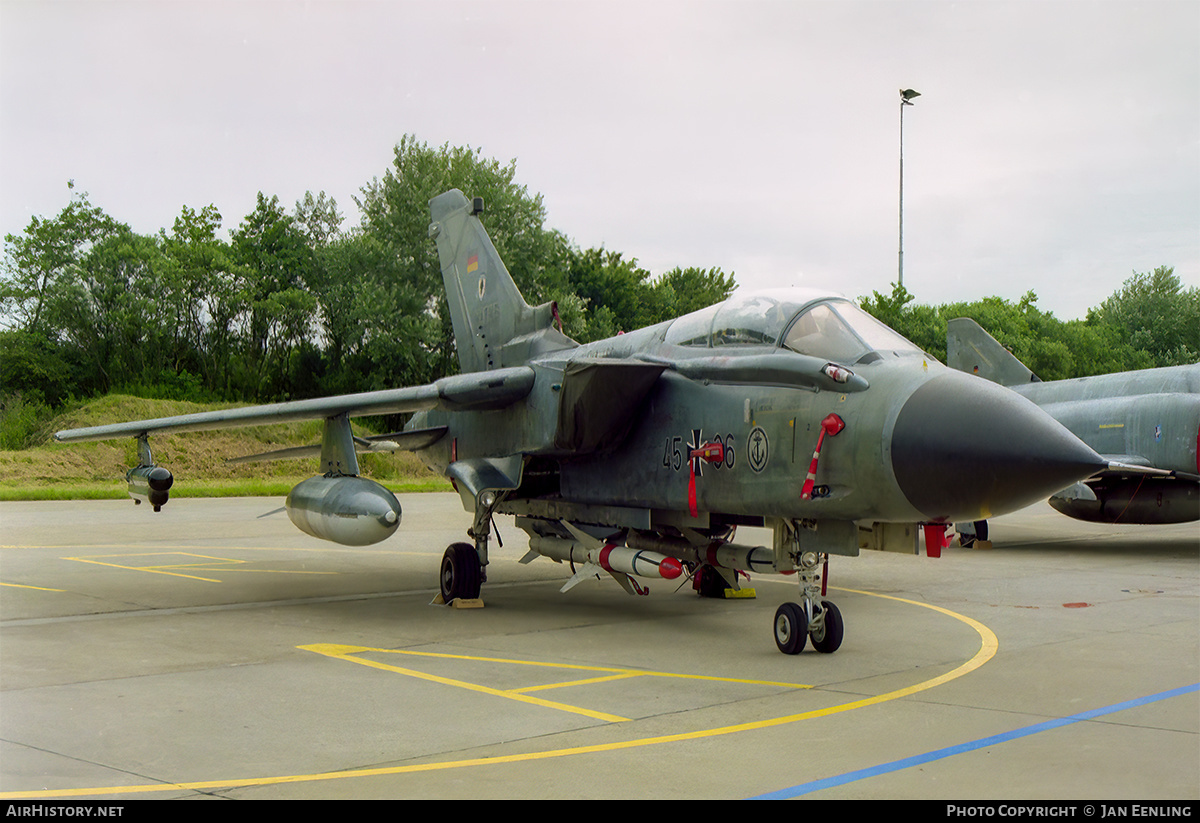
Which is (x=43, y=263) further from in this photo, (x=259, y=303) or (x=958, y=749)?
(x=958, y=749)

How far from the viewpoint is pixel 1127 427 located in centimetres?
1700

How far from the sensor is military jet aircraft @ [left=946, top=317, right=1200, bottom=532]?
16359 mm

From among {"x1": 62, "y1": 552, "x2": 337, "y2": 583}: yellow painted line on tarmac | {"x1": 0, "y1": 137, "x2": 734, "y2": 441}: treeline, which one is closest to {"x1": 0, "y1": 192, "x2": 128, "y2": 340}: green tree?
Result: {"x1": 0, "y1": 137, "x2": 734, "y2": 441}: treeline

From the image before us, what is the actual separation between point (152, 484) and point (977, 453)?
9.56m

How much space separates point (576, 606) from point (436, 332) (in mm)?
33959

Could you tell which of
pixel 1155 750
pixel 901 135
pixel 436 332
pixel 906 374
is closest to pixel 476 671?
pixel 906 374

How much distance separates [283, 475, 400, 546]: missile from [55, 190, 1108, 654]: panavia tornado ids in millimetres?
22

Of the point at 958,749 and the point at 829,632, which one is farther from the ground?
the point at 829,632

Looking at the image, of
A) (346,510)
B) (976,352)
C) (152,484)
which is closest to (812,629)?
(346,510)

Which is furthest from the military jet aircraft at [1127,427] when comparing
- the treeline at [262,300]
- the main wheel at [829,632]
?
the treeline at [262,300]

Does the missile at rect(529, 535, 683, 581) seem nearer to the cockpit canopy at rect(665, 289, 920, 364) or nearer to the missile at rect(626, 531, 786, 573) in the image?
the missile at rect(626, 531, 786, 573)

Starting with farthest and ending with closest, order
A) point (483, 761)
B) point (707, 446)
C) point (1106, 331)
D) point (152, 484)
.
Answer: point (1106, 331)
point (152, 484)
point (707, 446)
point (483, 761)

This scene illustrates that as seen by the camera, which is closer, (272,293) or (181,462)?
(181,462)

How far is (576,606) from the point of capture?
11.2 meters
